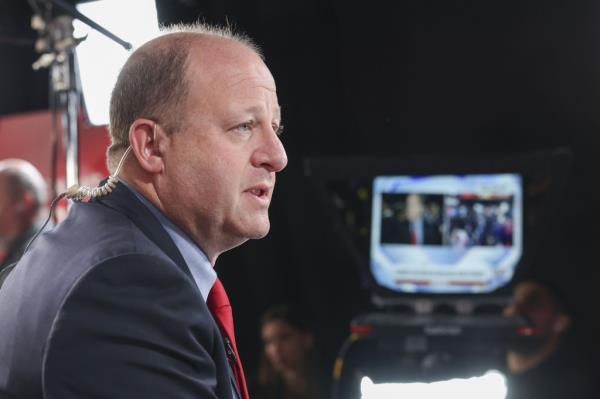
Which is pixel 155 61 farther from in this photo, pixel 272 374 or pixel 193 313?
pixel 272 374

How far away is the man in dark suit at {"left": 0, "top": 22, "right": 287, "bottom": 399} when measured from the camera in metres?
0.99

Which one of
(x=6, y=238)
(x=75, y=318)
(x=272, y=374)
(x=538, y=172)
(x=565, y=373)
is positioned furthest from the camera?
(x=6, y=238)

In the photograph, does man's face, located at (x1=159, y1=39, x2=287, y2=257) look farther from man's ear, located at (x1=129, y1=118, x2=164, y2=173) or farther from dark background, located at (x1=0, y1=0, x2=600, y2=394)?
dark background, located at (x1=0, y1=0, x2=600, y2=394)

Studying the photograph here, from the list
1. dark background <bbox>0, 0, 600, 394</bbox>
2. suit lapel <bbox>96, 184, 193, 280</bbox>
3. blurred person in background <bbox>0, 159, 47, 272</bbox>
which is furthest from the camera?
blurred person in background <bbox>0, 159, 47, 272</bbox>

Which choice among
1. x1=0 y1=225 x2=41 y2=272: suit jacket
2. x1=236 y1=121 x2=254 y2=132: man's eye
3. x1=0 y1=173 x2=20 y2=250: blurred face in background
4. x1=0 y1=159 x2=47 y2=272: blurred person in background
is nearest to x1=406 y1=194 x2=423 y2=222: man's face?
x1=236 y1=121 x2=254 y2=132: man's eye

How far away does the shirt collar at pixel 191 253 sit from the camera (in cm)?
127

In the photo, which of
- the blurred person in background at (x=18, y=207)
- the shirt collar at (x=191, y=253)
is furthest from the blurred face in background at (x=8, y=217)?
the shirt collar at (x=191, y=253)

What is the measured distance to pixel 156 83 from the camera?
1.27 metres

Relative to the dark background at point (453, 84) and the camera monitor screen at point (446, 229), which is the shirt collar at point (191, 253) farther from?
the dark background at point (453, 84)

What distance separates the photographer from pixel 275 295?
4.54 m

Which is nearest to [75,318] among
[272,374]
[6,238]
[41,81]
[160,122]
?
[160,122]

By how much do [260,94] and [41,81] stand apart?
471 centimetres

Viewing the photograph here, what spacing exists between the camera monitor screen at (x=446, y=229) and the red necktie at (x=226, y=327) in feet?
4.74

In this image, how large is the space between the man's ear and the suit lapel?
7cm
